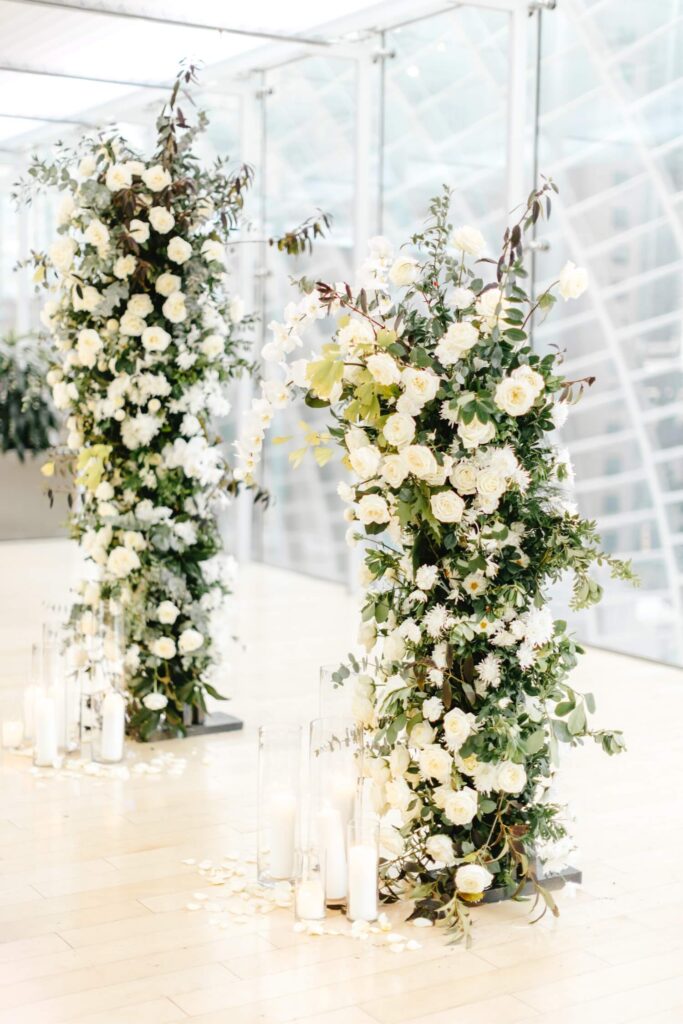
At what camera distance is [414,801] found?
10.5 feet

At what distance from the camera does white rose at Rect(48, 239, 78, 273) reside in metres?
4.37

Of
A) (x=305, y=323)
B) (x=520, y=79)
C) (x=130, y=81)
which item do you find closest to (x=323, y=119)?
(x=130, y=81)

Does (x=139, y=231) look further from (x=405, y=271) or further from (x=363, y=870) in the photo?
(x=363, y=870)

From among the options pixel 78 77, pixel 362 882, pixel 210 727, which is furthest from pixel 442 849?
pixel 78 77

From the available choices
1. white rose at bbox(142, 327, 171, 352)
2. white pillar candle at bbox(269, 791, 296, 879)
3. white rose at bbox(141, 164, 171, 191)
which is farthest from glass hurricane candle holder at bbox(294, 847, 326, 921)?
white rose at bbox(141, 164, 171, 191)

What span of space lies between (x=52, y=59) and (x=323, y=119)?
2126mm

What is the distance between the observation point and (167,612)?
4.57 m

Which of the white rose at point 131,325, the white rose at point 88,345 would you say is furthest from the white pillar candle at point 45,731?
the white rose at point 131,325

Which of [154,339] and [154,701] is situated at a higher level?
[154,339]

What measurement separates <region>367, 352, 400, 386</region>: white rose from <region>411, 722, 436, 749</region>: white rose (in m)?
0.80

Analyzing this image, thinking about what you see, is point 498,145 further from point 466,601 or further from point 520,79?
point 466,601

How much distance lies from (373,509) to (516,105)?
3794mm

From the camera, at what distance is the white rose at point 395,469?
9.93 feet

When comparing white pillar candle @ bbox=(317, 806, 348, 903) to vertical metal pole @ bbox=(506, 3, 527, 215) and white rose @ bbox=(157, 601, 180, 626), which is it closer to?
white rose @ bbox=(157, 601, 180, 626)
